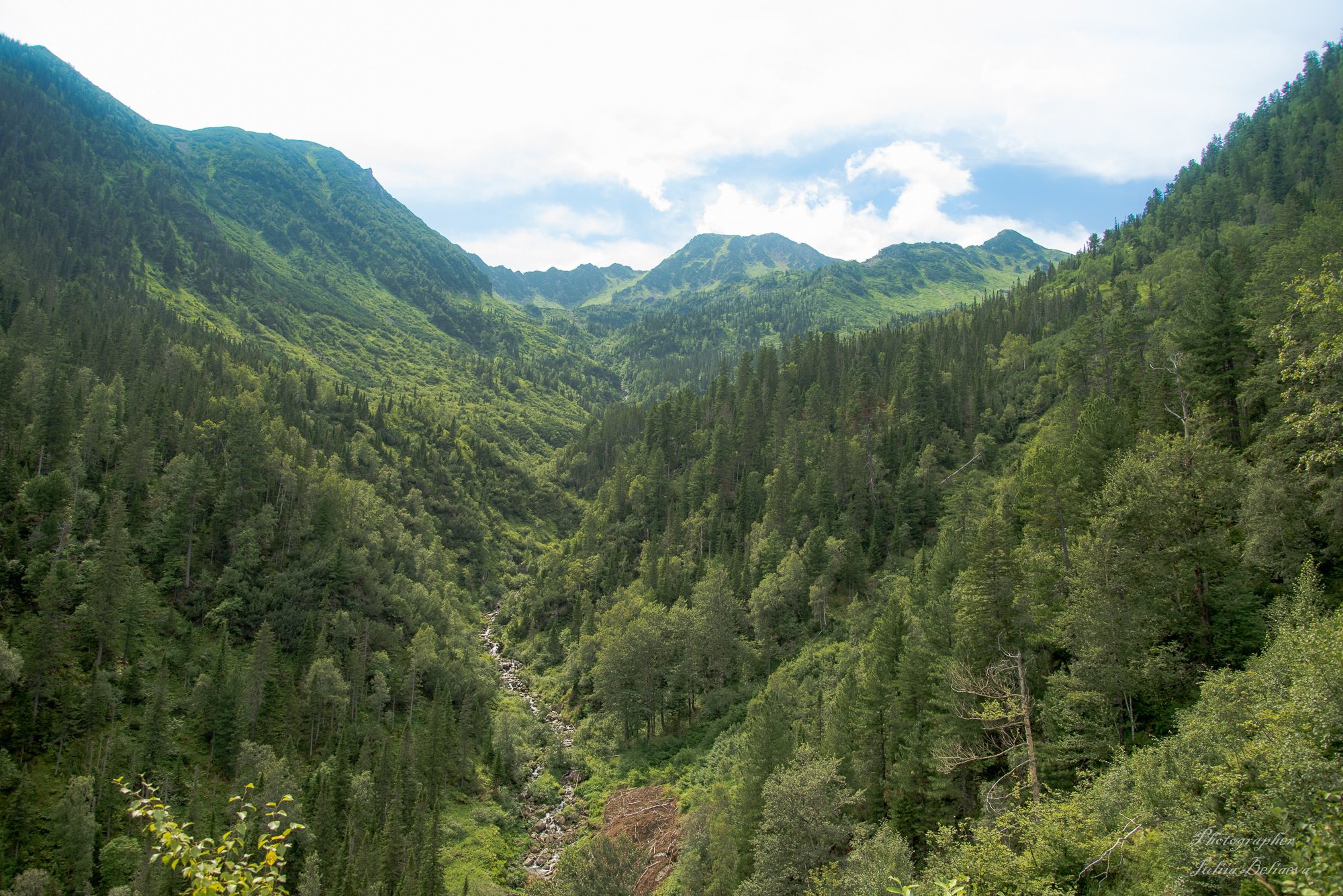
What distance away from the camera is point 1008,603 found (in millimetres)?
38094

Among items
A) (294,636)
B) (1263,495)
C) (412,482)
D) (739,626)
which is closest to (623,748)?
(739,626)

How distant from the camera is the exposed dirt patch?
188ft

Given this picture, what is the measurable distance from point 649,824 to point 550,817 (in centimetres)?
1506

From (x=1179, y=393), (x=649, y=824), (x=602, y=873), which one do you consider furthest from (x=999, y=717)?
(x=649, y=824)

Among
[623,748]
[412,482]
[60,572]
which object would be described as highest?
[412,482]

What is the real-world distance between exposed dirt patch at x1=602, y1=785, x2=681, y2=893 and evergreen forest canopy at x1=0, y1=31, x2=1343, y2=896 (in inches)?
24.9

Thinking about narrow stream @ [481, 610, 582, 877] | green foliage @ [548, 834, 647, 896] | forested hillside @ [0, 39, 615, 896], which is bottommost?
narrow stream @ [481, 610, 582, 877]

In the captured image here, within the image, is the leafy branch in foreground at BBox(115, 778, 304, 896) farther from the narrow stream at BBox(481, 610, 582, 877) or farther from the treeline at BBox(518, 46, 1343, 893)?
the narrow stream at BBox(481, 610, 582, 877)

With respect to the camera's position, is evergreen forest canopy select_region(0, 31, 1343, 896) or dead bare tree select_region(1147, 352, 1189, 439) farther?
dead bare tree select_region(1147, 352, 1189, 439)

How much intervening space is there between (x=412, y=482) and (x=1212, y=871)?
161156 millimetres

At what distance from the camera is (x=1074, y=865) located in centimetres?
2395

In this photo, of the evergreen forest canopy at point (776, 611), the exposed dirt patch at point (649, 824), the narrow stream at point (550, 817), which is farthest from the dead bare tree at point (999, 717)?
the narrow stream at point (550, 817)

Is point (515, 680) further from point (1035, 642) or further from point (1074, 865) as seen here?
point (1074, 865)

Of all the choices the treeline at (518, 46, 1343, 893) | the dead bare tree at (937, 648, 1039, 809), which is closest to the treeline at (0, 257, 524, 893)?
the treeline at (518, 46, 1343, 893)
